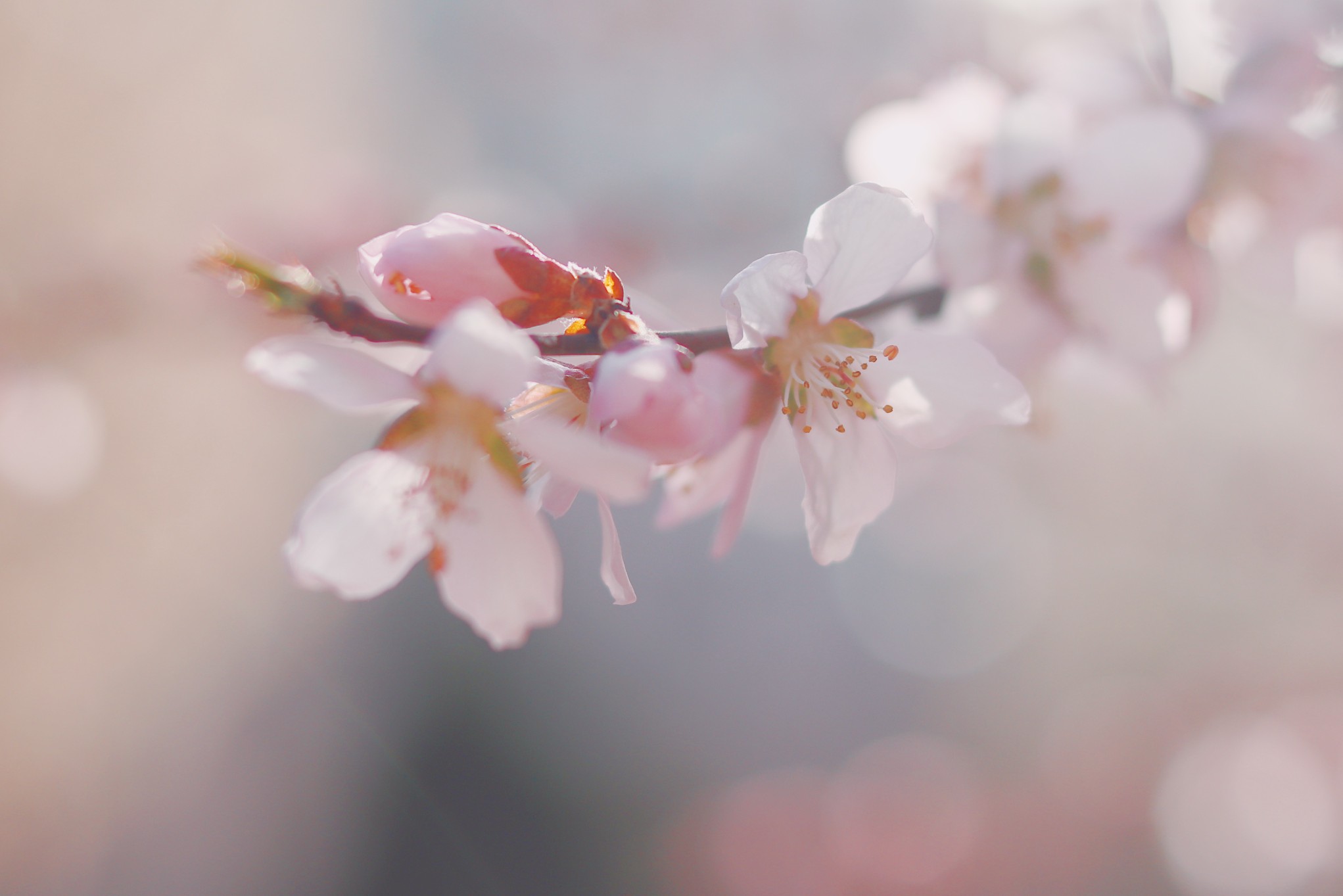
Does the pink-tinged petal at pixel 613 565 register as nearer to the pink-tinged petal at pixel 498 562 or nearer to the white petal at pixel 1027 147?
the pink-tinged petal at pixel 498 562

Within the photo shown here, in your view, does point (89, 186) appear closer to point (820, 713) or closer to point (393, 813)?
point (393, 813)

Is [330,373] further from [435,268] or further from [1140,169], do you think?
[1140,169]

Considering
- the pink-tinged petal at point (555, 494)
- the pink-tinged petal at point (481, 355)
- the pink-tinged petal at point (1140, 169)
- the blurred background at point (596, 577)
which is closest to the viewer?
the pink-tinged petal at point (481, 355)

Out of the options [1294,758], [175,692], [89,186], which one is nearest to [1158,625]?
[1294,758]

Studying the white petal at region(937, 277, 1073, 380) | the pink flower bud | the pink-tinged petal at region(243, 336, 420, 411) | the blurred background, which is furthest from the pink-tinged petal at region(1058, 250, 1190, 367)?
the blurred background

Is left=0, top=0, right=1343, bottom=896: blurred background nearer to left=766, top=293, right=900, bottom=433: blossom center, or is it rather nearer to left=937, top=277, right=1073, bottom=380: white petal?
left=937, top=277, right=1073, bottom=380: white petal

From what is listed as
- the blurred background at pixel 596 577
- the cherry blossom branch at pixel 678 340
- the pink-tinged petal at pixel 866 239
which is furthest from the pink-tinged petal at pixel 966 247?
the blurred background at pixel 596 577
